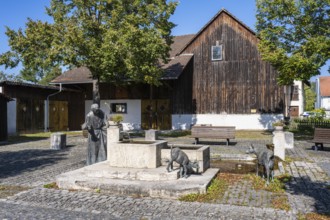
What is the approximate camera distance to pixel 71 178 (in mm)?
7418

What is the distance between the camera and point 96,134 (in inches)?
364

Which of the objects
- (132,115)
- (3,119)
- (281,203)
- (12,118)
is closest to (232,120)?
(132,115)

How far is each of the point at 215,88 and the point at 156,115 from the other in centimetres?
549

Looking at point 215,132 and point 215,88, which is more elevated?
point 215,88

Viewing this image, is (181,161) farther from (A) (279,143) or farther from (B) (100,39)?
(B) (100,39)

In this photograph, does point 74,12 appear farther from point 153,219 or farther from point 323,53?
point 153,219

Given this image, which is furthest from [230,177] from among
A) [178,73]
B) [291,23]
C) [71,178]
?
[178,73]

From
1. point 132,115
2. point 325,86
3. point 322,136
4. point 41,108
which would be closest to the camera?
point 322,136

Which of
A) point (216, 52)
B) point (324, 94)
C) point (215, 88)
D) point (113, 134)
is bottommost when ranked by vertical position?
point (113, 134)

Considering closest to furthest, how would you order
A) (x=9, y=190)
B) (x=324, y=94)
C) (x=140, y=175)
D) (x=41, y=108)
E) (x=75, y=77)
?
(x=9, y=190) → (x=140, y=175) → (x=41, y=108) → (x=75, y=77) → (x=324, y=94)

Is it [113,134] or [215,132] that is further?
[215,132]

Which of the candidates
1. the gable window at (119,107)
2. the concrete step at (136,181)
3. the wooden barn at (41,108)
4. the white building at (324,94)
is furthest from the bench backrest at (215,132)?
the white building at (324,94)

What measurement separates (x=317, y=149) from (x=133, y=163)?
9.60 metres

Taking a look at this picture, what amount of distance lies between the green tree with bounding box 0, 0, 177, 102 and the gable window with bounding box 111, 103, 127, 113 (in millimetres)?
7137
